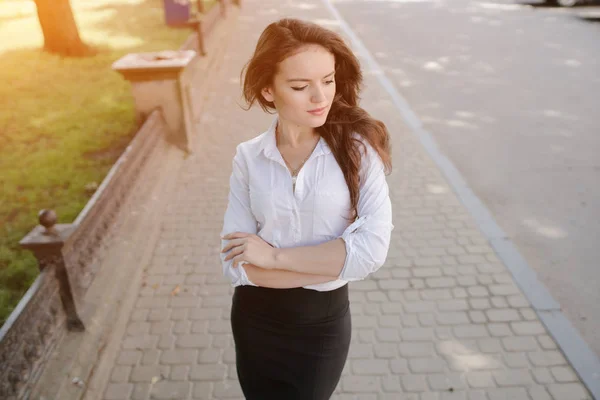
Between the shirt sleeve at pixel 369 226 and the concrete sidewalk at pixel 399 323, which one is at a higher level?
the shirt sleeve at pixel 369 226

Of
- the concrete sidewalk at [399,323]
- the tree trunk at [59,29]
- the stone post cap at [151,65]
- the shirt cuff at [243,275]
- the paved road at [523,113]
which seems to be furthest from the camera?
the tree trunk at [59,29]

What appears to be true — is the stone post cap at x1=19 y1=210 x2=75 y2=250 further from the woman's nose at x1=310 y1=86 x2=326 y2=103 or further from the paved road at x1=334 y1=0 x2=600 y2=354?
the paved road at x1=334 y1=0 x2=600 y2=354

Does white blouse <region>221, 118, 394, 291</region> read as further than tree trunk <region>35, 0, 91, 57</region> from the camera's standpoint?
No

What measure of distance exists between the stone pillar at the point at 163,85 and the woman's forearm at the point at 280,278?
5.41 m

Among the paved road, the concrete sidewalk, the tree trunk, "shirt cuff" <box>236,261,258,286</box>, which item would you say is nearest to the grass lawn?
the tree trunk

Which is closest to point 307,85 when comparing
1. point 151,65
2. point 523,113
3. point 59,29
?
point 151,65

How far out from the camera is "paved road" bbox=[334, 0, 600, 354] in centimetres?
555

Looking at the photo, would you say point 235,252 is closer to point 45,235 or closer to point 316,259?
point 316,259

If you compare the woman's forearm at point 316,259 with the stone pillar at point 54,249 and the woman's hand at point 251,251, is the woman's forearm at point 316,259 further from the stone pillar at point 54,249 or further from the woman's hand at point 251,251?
the stone pillar at point 54,249

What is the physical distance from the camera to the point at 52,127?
26.0 feet

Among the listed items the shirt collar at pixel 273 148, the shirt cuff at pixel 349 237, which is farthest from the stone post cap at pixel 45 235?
the shirt cuff at pixel 349 237

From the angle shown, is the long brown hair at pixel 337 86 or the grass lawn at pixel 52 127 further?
the grass lawn at pixel 52 127

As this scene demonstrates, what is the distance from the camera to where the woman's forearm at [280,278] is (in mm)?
2289

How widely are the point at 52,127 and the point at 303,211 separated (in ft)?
22.9
